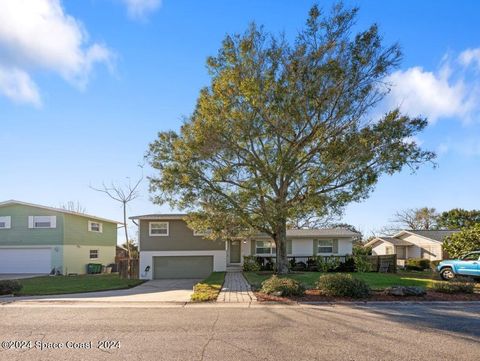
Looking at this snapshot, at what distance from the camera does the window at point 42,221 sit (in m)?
30.2

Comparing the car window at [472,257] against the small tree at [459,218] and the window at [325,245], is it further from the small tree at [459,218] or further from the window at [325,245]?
the small tree at [459,218]

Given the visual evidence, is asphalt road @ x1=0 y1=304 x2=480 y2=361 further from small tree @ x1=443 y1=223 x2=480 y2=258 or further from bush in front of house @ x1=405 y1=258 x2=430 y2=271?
bush in front of house @ x1=405 y1=258 x2=430 y2=271

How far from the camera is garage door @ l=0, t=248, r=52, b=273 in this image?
97.1ft

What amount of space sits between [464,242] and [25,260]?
29.4 metres

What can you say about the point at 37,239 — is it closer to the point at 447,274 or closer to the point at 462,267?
the point at 447,274

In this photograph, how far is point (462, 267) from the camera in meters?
19.8

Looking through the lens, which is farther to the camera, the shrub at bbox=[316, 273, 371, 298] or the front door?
the front door

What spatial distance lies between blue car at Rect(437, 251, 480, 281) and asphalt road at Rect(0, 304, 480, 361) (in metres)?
8.77

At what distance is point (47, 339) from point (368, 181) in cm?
1464

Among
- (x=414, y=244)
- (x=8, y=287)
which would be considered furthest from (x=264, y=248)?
(x=8, y=287)

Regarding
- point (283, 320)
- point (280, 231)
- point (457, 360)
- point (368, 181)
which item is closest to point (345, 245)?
point (280, 231)

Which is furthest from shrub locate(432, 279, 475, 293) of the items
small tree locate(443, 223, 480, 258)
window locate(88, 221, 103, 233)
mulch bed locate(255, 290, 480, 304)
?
window locate(88, 221, 103, 233)

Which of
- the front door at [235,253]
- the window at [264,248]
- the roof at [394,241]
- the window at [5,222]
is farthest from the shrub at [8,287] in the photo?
the roof at [394,241]

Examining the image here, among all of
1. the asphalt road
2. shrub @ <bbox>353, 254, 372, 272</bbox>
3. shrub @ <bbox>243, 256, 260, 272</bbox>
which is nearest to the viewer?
the asphalt road
